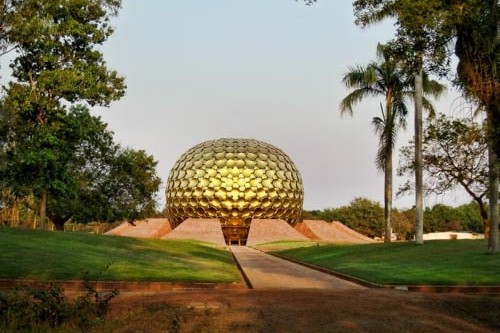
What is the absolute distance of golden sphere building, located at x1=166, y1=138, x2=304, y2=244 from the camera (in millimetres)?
59188

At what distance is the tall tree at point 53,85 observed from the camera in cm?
2848

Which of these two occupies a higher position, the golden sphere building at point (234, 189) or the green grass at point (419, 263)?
the golden sphere building at point (234, 189)

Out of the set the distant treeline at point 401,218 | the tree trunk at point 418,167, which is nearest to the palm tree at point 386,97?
the tree trunk at point 418,167

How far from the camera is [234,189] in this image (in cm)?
5912

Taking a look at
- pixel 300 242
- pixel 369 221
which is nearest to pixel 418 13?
pixel 300 242

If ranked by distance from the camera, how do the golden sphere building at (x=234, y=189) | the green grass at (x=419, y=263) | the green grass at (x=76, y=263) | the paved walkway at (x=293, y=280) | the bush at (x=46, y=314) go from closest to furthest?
the bush at (x=46, y=314) → the green grass at (x=76, y=263) → the paved walkway at (x=293, y=280) → the green grass at (x=419, y=263) → the golden sphere building at (x=234, y=189)

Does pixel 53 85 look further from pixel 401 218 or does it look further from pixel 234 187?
pixel 401 218

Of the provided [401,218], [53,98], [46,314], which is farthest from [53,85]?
[401,218]

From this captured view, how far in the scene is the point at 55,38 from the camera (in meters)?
30.4

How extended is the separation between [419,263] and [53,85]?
63.3 feet

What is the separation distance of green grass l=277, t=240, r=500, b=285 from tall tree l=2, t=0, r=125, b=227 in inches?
521

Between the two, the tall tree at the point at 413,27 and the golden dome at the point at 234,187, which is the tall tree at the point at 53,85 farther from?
the golden dome at the point at 234,187

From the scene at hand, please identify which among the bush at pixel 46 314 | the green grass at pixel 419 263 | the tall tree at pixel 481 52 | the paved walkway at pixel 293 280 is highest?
the tall tree at pixel 481 52

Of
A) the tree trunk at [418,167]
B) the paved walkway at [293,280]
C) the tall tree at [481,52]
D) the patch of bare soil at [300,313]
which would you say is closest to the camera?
the patch of bare soil at [300,313]
